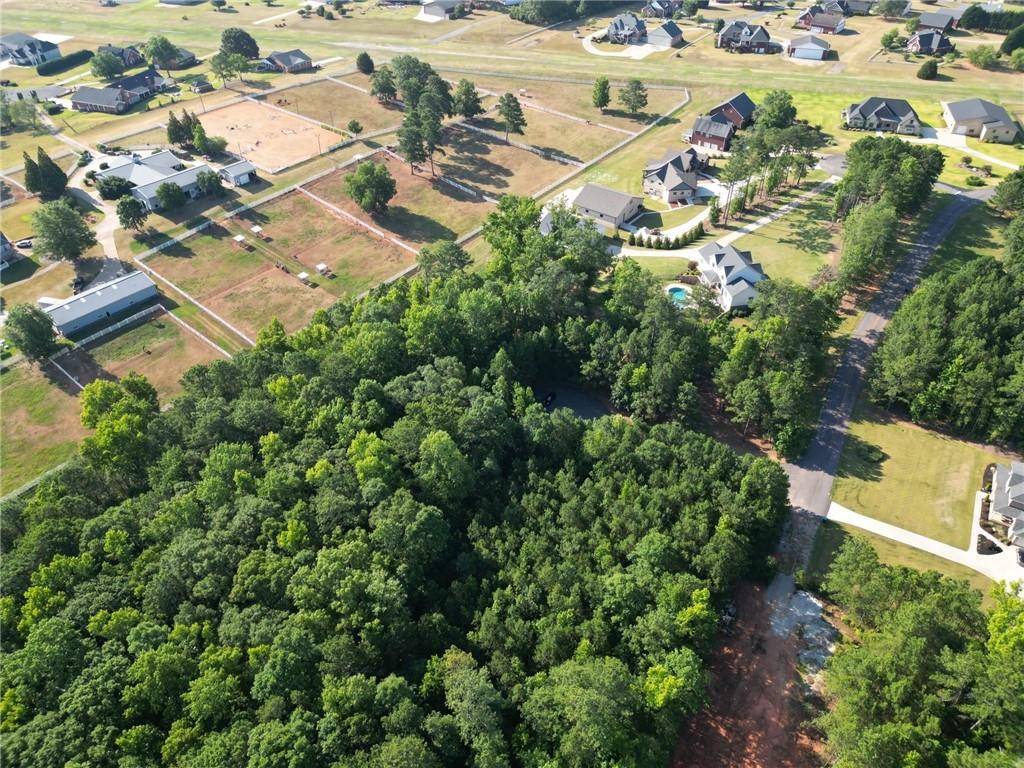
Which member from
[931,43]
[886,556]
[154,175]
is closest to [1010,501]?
[886,556]

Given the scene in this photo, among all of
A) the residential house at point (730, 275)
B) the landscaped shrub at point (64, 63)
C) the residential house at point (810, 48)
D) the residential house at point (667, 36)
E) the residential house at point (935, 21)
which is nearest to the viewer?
the residential house at point (730, 275)

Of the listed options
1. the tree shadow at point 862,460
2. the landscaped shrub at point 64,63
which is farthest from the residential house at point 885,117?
the landscaped shrub at point 64,63

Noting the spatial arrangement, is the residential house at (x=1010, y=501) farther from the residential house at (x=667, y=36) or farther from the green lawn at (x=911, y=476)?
the residential house at (x=667, y=36)

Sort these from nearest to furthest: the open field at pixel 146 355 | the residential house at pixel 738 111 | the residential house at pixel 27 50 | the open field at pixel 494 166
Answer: the open field at pixel 146 355 < the open field at pixel 494 166 < the residential house at pixel 738 111 < the residential house at pixel 27 50

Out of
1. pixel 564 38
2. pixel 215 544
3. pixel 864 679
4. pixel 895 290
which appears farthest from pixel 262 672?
pixel 564 38

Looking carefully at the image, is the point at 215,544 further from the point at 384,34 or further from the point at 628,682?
the point at 384,34
